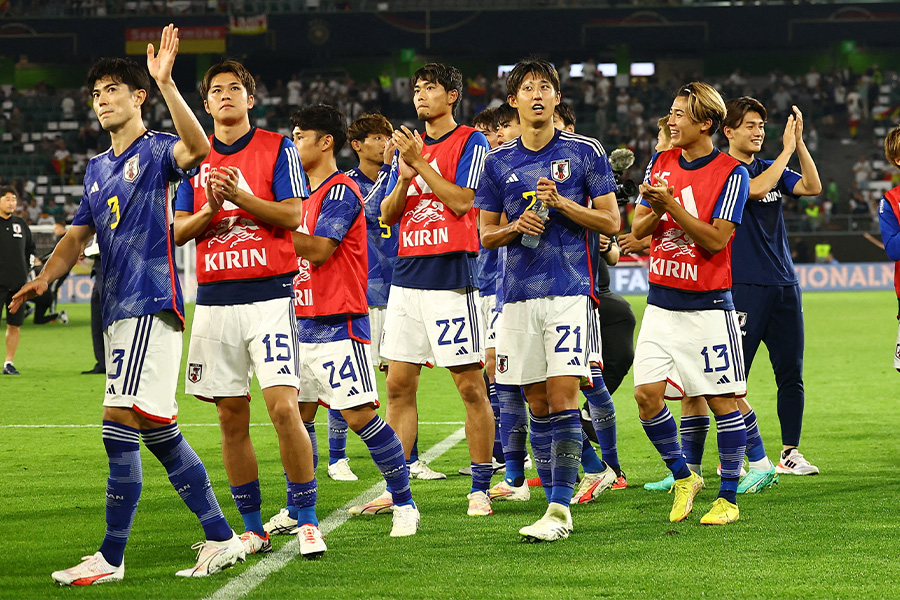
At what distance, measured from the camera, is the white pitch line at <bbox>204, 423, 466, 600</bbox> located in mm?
4082

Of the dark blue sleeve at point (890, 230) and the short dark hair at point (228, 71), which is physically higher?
the short dark hair at point (228, 71)

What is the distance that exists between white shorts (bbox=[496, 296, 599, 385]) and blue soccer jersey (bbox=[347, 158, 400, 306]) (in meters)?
1.98

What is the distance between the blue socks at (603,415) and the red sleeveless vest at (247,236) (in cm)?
227

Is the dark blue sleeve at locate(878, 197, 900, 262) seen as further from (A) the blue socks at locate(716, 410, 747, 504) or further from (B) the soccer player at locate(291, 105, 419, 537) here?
(B) the soccer player at locate(291, 105, 419, 537)

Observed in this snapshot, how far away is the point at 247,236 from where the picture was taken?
15.3 ft

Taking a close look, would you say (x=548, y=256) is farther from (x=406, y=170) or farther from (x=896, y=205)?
(x=896, y=205)

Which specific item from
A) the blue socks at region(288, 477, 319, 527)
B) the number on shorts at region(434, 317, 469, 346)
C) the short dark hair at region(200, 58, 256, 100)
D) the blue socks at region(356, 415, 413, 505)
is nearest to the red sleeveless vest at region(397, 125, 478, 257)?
the number on shorts at region(434, 317, 469, 346)

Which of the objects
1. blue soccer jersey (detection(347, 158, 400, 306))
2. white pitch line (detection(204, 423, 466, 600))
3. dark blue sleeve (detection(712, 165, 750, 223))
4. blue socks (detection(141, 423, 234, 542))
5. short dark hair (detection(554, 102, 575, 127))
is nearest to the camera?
white pitch line (detection(204, 423, 466, 600))

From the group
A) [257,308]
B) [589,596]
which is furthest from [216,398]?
[589,596]

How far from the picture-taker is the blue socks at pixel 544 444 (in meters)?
5.36

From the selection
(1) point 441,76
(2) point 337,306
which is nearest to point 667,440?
(2) point 337,306

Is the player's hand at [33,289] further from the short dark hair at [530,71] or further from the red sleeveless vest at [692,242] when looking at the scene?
the red sleeveless vest at [692,242]

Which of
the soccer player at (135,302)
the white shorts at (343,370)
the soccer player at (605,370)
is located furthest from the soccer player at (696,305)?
the soccer player at (135,302)

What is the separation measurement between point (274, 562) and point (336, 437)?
222 centimetres
